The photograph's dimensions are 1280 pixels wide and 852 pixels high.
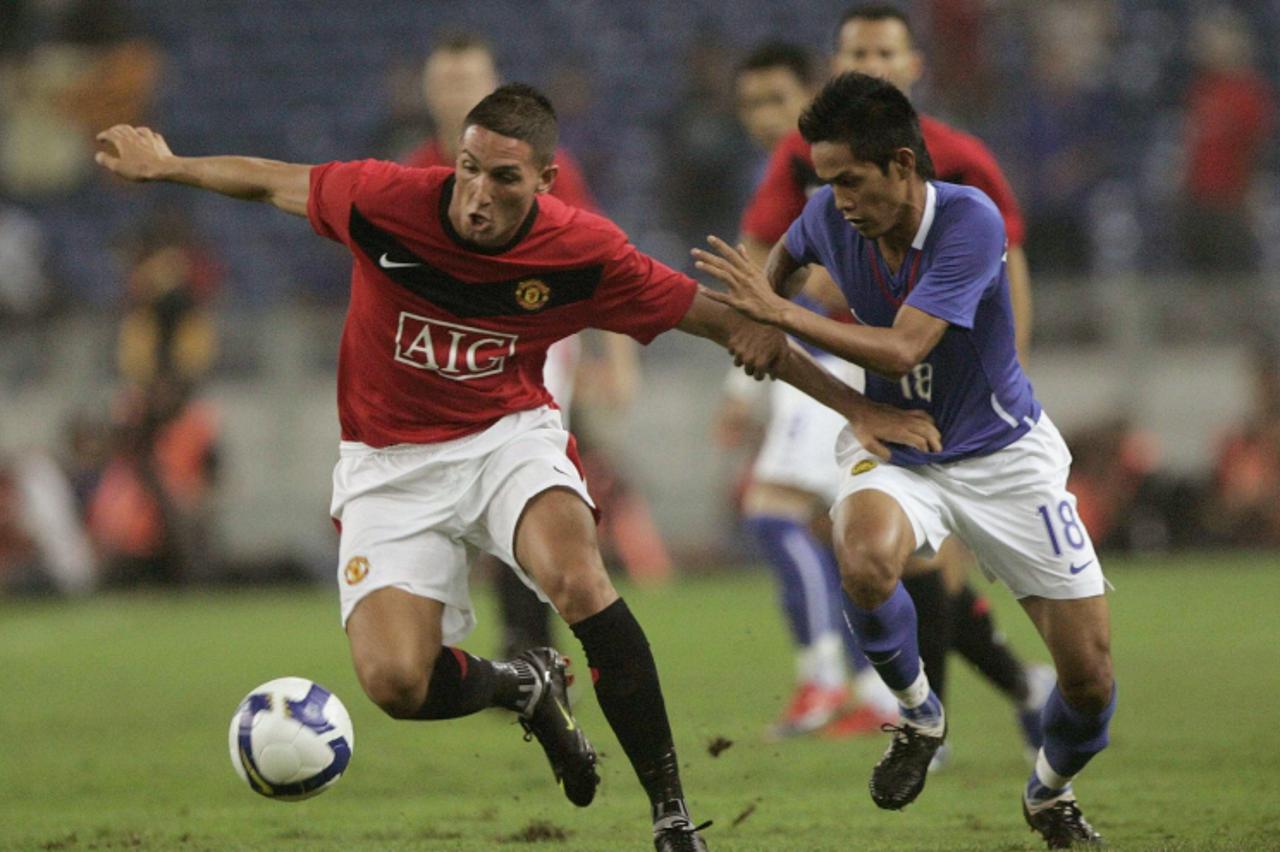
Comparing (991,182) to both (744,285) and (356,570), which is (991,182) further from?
(356,570)

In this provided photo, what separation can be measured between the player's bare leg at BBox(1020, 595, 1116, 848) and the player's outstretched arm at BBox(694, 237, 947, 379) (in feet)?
2.77

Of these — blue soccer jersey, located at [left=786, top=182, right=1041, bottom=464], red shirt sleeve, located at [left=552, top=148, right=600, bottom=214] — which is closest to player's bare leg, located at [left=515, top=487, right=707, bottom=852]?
blue soccer jersey, located at [left=786, top=182, right=1041, bottom=464]

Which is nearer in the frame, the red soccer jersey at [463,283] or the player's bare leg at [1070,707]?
the player's bare leg at [1070,707]

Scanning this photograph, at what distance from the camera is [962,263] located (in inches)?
217

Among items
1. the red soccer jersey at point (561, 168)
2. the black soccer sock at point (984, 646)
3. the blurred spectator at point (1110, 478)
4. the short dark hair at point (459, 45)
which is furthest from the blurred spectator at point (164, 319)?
the black soccer sock at point (984, 646)

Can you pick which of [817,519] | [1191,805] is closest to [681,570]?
[817,519]

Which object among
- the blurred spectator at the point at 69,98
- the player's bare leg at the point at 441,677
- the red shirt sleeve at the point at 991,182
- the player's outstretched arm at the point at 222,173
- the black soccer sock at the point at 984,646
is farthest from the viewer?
the blurred spectator at the point at 69,98

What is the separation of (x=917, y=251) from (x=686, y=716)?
141 inches

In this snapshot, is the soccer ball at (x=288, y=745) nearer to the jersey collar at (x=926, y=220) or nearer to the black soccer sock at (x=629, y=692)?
the black soccer sock at (x=629, y=692)

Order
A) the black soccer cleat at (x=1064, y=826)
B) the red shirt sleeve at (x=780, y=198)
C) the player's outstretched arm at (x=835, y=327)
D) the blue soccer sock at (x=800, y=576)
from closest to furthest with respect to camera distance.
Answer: the player's outstretched arm at (x=835, y=327) < the black soccer cleat at (x=1064, y=826) < the red shirt sleeve at (x=780, y=198) < the blue soccer sock at (x=800, y=576)

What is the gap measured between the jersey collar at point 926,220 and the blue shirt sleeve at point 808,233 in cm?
38

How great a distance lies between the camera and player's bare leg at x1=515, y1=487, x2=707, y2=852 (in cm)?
545

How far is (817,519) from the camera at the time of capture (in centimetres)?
914

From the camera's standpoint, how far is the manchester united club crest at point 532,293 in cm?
577
